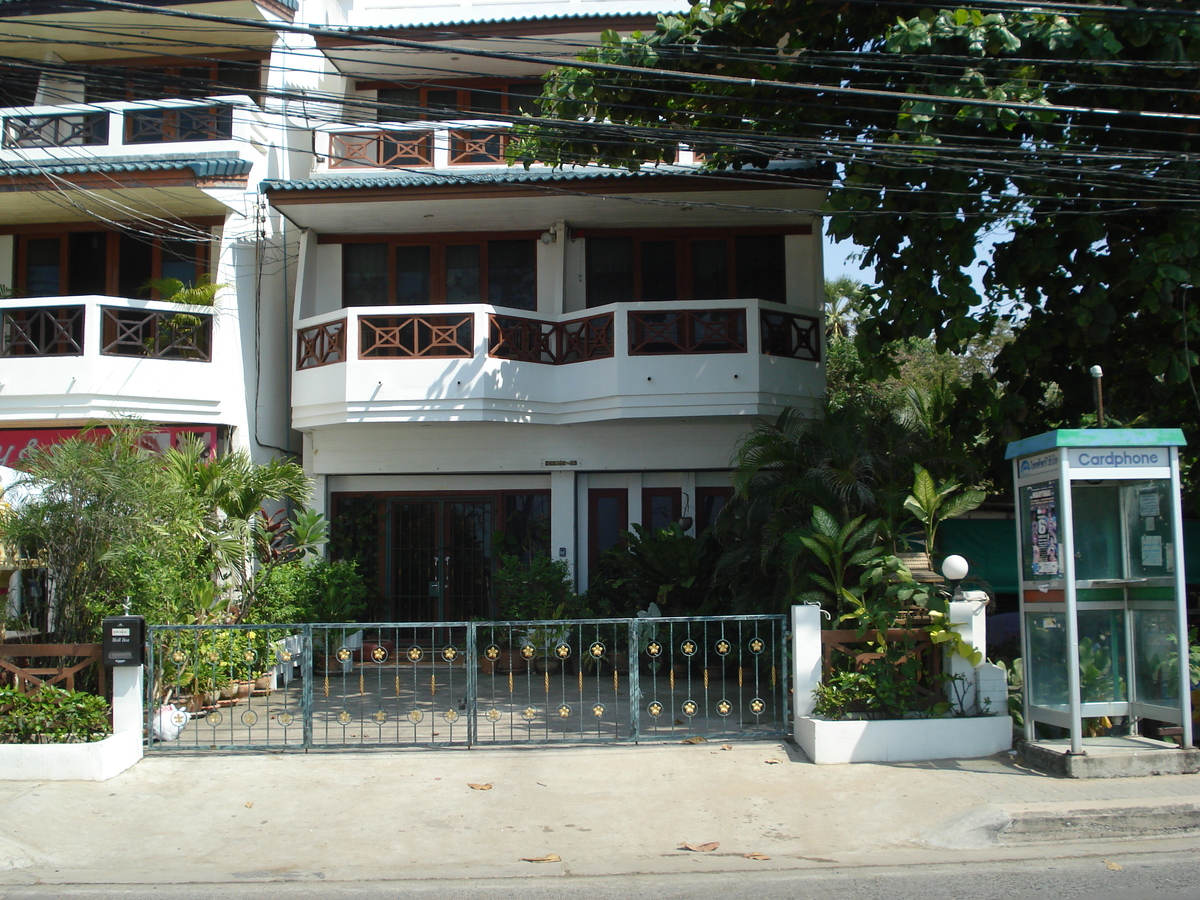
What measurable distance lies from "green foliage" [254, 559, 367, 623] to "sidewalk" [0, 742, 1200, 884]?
355 centimetres

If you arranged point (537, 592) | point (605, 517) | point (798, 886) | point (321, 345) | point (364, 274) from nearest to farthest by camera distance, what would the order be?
point (798, 886) → point (537, 592) → point (321, 345) → point (605, 517) → point (364, 274)

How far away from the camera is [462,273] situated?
51.7ft

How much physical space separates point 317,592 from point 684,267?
24.6 ft

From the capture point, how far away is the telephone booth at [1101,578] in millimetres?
7996

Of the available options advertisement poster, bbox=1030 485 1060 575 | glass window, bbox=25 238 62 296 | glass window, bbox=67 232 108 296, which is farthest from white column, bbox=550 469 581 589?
glass window, bbox=25 238 62 296

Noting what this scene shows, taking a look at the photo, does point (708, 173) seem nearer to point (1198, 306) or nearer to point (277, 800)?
point (1198, 306)

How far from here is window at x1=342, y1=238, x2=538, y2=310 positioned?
1567cm

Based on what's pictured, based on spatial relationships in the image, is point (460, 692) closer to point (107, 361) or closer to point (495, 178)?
point (107, 361)

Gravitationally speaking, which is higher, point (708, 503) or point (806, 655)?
point (708, 503)

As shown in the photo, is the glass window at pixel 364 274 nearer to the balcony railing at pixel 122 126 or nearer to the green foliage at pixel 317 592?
the balcony railing at pixel 122 126

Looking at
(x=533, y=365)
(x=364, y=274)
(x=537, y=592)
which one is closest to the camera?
(x=537, y=592)

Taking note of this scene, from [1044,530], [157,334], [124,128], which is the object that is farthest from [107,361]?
[1044,530]

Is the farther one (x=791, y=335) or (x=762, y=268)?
(x=762, y=268)

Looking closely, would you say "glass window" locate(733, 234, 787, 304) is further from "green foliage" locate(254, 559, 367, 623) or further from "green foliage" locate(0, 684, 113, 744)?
"green foliage" locate(0, 684, 113, 744)
